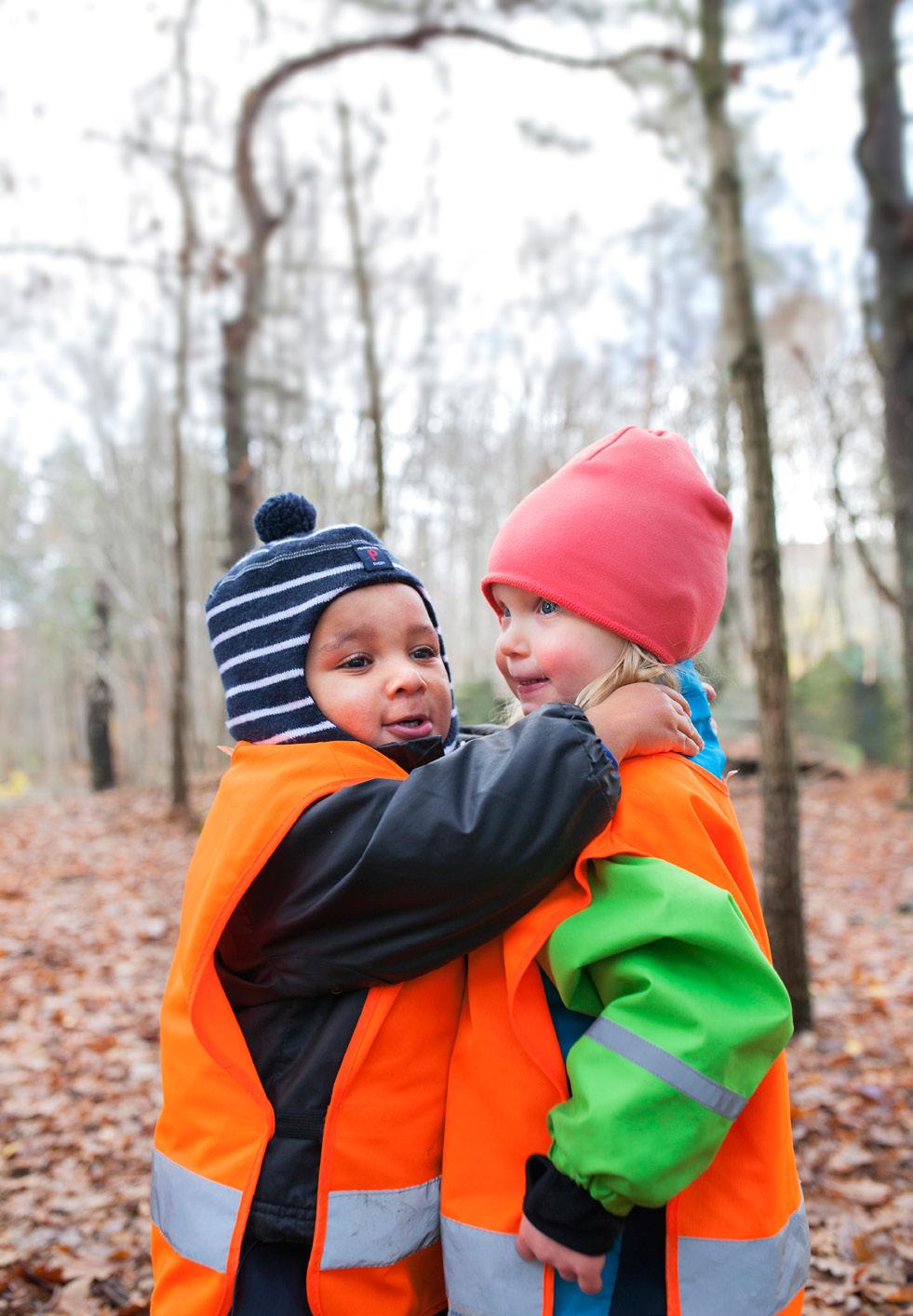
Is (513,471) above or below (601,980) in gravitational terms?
above

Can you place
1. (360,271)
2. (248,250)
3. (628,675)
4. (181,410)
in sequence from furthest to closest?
(181,410) → (248,250) → (360,271) → (628,675)

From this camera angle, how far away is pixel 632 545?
60.9 inches

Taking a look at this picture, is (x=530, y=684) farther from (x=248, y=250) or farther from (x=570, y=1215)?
(x=248, y=250)

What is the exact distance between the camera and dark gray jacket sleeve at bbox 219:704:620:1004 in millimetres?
1287

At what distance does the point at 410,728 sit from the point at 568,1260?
0.80 m

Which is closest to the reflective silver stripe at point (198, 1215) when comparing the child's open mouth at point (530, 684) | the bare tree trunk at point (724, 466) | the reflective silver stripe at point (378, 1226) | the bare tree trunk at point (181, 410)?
the reflective silver stripe at point (378, 1226)

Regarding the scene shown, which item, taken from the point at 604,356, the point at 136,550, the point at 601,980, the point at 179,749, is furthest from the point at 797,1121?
the point at 604,356

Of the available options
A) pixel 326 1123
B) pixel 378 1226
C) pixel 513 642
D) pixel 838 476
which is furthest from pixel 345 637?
pixel 838 476

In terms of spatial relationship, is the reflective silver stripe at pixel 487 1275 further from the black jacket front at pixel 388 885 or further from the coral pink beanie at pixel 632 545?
the coral pink beanie at pixel 632 545

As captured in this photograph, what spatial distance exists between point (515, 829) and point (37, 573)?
1082 inches

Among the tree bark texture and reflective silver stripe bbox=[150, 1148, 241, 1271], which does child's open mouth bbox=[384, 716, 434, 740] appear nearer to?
reflective silver stripe bbox=[150, 1148, 241, 1271]

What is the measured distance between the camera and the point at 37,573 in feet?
85.1

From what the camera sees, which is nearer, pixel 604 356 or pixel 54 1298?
pixel 54 1298

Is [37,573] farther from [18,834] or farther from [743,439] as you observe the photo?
[743,439]
